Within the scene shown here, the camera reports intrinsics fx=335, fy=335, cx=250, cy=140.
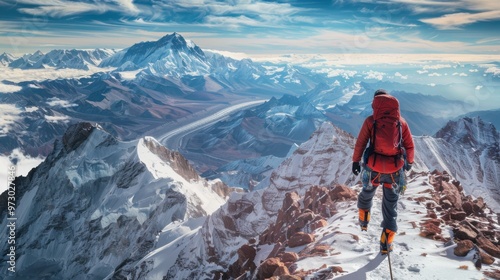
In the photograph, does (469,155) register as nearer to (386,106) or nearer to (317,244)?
(317,244)

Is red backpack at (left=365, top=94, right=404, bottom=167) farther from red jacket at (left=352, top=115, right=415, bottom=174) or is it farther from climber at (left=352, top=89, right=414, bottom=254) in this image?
red jacket at (left=352, top=115, right=415, bottom=174)

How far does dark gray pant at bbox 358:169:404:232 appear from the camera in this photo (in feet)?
40.9

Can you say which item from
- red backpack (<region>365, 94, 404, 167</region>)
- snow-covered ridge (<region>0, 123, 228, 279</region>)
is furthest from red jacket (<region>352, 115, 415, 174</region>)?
snow-covered ridge (<region>0, 123, 228, 279</region>)

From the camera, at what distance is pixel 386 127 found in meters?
11.8

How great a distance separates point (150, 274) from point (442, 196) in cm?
3771

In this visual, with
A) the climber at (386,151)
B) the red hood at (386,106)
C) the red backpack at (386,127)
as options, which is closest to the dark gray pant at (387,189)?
the climber at (386,151)

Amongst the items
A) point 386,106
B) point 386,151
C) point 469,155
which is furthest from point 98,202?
point 469,155

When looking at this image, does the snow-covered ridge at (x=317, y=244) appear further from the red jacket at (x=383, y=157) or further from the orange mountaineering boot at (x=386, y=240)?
the red jacket at (x=383, y=157)

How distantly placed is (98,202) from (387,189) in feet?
318

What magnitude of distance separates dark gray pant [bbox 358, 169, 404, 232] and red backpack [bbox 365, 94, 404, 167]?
2.31ft

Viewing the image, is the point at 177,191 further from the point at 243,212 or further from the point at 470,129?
the point at 470,129

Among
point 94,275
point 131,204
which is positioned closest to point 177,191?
point 131,204

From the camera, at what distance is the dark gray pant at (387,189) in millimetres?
12477

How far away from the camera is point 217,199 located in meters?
94.4
